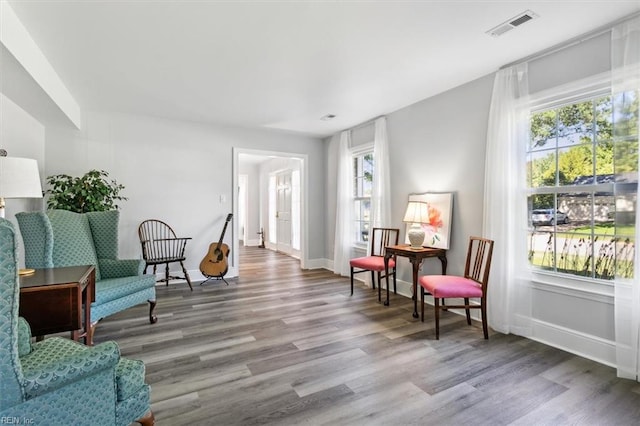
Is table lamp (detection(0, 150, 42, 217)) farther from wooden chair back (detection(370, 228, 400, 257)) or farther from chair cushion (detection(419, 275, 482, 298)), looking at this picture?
wooden chair back (detection(370, 228, 400, 257))

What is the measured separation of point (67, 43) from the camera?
8.14 feet

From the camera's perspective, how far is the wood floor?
1.75 metres

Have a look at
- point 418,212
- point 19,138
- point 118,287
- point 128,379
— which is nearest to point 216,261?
point 118,287

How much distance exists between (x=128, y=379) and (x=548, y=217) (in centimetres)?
326

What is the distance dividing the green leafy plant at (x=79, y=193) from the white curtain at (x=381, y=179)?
3499 mm

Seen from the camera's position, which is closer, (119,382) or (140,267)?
(119,382)

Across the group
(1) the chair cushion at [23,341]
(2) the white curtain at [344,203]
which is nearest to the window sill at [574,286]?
(2) the white curtain at [344,203]

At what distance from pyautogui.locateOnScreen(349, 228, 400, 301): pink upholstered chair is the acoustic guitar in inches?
77.6

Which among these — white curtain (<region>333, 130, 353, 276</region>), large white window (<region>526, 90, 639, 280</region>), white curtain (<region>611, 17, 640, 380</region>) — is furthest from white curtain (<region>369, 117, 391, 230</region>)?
white curtain (<region>611, 17, 640, 380</region>)

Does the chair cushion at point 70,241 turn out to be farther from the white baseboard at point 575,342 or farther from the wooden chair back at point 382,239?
the white baseboard at point 575,342

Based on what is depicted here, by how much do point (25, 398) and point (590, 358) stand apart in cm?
337

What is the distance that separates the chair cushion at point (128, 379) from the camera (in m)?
1.33

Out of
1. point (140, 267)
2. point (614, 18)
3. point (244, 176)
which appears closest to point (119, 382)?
point (140, 267)

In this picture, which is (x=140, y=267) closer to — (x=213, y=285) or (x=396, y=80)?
(x=213, y=285)
